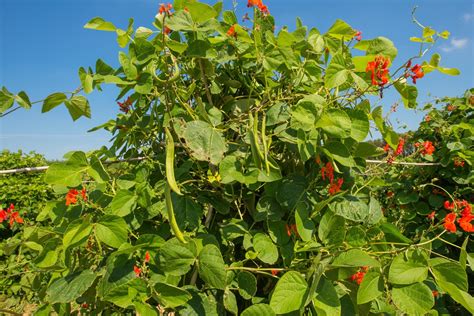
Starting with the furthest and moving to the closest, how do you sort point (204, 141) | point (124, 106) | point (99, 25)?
point (124, 106), point (99, 25), point (204, 141)

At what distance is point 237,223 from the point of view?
105cm

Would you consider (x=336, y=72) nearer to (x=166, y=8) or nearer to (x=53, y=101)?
(x=166, y=8)

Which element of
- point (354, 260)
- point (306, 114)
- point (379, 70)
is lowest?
point (354, 260)

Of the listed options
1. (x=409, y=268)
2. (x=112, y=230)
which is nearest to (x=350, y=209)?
(x=409, y=268)

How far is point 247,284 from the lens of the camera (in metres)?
1.00

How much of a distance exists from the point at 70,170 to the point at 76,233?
21 centimetres

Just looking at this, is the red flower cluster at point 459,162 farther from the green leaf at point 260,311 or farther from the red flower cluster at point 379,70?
the green leaf at point 260,311

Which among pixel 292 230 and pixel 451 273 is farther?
pixel 292 230

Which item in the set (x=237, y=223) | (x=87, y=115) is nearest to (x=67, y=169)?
(x=87, y=115)

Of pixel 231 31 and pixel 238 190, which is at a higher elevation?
pixel 231 31

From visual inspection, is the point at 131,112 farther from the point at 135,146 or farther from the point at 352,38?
the point at 352,38

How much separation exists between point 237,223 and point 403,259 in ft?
1.51

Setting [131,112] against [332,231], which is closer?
[332,231]

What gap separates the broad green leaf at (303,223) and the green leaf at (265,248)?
9 cm
